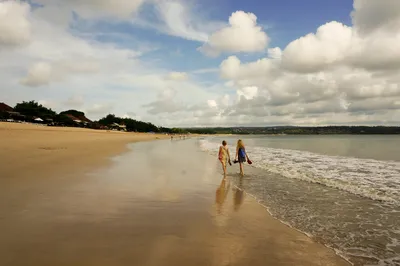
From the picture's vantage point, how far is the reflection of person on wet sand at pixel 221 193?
9595 millimetres

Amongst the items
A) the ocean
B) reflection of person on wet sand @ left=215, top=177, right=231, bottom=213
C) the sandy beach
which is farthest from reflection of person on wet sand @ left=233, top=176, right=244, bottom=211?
reflection of person on wet sand @ left=215, top=177, right=231, bottom=213

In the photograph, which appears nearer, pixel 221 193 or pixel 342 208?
pixel 342 208

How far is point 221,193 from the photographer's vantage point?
11.6 meters

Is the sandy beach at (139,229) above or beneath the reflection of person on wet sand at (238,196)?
above

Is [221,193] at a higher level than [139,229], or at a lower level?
lower

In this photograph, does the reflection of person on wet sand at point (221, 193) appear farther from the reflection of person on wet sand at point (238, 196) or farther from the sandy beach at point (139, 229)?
the reflection of person on wet sand at point (238, 196)

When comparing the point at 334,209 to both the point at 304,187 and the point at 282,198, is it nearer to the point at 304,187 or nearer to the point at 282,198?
the point at 282,198

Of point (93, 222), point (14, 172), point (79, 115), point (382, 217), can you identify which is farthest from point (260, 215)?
point (79, 115)

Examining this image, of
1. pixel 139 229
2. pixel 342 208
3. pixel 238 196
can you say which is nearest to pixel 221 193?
pixel 238 196

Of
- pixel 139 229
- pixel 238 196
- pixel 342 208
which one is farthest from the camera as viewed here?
pixel 238 196

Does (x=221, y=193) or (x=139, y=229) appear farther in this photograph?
(x=221, y=193)

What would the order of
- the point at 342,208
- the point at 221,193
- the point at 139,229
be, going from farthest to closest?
the point at 221,193 → the point at 342,208 → the point at 139,229

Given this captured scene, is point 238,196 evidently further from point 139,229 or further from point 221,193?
point 139,229

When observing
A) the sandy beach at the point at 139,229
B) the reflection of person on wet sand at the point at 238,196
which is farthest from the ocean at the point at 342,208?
the sandy beach at the point at 139,229
